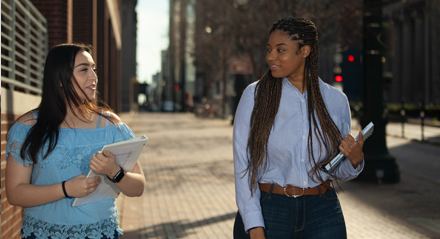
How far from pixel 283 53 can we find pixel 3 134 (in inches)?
115

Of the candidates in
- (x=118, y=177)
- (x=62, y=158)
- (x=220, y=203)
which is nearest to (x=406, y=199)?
(x=220, y=203)

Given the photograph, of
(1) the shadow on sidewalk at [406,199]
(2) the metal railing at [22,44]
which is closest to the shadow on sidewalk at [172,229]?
(1) the shadow on sidewalk at [406,199]

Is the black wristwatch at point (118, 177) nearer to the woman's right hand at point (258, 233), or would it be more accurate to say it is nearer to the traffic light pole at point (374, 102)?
the woman's right hand at point (258, 233)

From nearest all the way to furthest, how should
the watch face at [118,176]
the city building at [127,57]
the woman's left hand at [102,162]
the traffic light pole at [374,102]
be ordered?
the woman's left hand at [102,162], the watch face at [118,176], the traffic light pole at [374,102], the city building at [127,57]

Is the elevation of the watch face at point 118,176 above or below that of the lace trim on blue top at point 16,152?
below

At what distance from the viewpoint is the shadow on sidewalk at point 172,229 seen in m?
6.35

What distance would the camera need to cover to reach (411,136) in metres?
21.8

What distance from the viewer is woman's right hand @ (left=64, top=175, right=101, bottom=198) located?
2457 mm

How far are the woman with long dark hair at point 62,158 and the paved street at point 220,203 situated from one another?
3.78m

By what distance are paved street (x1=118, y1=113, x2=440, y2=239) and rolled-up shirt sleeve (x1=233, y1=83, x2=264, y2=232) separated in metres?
3.80

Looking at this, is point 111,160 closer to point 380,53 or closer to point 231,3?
point 380,53

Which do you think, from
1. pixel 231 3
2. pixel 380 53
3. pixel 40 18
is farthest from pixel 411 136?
pixel 40 18

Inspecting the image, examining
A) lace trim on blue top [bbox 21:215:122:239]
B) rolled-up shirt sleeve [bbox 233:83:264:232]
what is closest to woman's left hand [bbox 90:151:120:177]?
lace trim on blue top [bbox 21:215:122:239]

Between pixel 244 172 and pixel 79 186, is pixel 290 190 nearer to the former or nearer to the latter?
pixel 244 172
